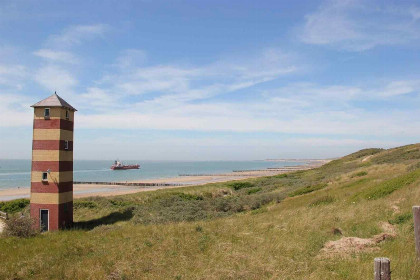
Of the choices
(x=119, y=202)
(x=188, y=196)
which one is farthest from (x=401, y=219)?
(x=188, y=196)

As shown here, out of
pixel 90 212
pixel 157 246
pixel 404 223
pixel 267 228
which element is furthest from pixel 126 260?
pixel 90 212

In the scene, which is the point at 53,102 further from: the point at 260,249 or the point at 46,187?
the point at 260,249

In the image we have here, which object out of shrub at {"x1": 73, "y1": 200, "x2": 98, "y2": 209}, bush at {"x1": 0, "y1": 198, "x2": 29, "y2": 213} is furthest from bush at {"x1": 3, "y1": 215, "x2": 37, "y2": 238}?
bush at {"x1": 0, "y1": 198, "x2": 29, "y2": 213}

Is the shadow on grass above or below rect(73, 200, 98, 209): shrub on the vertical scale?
below

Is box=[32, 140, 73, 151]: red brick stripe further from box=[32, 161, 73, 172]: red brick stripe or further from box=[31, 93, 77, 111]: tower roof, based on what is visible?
box=[31, 93, 77, 111]: tower roof

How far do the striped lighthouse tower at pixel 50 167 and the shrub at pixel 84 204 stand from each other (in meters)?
7.93

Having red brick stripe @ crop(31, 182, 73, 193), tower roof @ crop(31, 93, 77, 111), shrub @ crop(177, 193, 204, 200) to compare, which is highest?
tower roof @ crop(31, 93, 77, 111)

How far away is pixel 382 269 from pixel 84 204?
116 feet

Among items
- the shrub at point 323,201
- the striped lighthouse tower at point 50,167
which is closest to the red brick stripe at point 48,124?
the striped lighthouse tower at point 50,167

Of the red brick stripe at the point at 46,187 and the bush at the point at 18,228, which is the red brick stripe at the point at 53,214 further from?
the bush at the point at 18,228

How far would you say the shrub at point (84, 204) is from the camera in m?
35.9

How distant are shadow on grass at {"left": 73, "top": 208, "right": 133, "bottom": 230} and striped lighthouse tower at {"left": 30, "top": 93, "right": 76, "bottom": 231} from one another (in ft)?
5.44

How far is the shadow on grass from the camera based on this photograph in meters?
29.3

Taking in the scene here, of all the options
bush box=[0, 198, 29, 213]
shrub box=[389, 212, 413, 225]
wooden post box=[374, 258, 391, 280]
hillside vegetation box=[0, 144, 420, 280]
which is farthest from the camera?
bush box=[0, 198, 29, 213]
